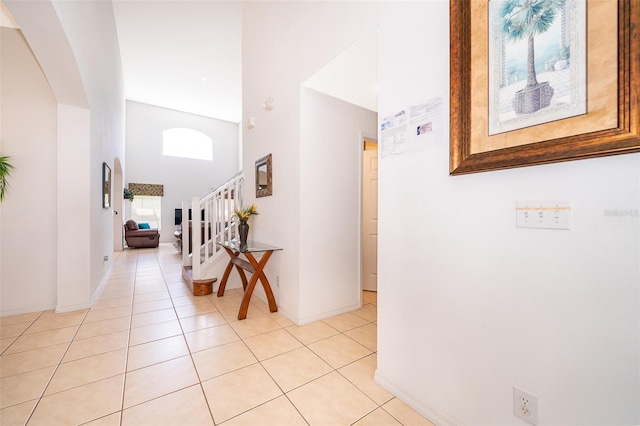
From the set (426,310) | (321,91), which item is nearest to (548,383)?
(426,310)

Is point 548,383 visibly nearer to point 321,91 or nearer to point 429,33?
point 429,33

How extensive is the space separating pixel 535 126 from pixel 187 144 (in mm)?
10706

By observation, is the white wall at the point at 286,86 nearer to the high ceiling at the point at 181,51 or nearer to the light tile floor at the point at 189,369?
the light tile floor at the point at 189,369

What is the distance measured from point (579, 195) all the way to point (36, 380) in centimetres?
310

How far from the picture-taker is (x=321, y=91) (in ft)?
8.38

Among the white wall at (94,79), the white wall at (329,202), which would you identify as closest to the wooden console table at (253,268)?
the white wall at (329,202)

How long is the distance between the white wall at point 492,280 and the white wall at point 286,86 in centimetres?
58

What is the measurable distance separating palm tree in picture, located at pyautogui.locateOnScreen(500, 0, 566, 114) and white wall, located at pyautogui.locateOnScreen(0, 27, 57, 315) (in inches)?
166

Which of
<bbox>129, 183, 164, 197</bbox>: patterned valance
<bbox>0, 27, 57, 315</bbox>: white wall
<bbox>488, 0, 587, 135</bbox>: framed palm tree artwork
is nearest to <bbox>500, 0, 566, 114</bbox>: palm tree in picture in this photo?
<bbox>488, 0, 587, 135</bbox>: framed palm tree artwork

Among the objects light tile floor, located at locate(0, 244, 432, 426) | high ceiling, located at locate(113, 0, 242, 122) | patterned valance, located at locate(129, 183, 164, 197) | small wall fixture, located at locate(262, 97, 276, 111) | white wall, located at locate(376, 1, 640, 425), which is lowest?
light tile floor, located at locate(0, 244, 432, 426)

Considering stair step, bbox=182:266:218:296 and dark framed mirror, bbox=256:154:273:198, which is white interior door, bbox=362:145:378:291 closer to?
dark framed mirror, bbox=256:154:273:198

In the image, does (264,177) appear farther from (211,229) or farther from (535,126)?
(535,126)

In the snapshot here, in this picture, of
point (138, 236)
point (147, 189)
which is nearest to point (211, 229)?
point (138, 236)

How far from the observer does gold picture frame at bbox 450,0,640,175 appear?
775 millimetres
